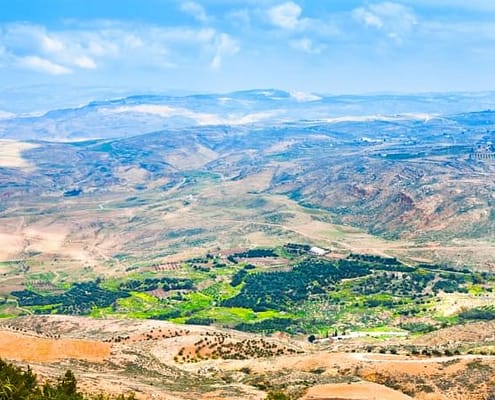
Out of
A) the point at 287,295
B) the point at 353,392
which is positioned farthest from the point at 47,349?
the point at 287,295

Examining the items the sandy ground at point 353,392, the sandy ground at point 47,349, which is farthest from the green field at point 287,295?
the sandy ground at point 353,392

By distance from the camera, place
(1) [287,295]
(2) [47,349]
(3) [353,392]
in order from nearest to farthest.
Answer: (3) [353,392], (2) [47,349], (1) [287,295]

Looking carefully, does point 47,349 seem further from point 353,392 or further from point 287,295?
point 287,295

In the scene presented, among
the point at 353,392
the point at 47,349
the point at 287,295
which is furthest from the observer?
the point at 287,295

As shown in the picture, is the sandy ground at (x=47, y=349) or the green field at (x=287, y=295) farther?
the green field at (x=287, y=295)

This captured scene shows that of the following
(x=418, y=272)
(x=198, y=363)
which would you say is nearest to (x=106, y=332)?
(x=198, y=363)

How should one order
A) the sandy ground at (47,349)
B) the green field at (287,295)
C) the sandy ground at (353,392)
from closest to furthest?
the sandy ground at (353,392) → the sandy ground at (47,349) → the green field at (287,295)

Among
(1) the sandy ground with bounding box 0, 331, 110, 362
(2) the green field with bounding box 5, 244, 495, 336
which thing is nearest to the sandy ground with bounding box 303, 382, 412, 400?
(1) the sandy ground with bounding box 0, 331, 110, 362

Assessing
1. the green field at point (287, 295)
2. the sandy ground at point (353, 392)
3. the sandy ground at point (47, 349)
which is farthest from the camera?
the green field at point (287, 295)

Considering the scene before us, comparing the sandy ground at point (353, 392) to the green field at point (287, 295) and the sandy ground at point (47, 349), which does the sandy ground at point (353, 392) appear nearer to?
the sandy ground at point (47, 349)

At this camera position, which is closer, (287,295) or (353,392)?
(353,392)
